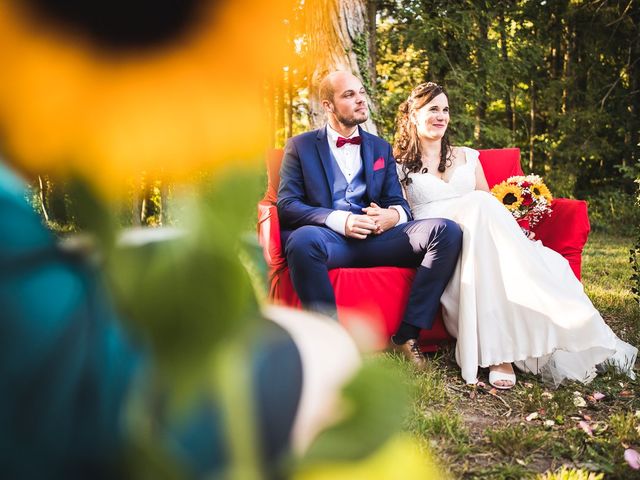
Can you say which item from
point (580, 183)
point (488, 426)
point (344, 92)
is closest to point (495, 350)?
point (488, 426)

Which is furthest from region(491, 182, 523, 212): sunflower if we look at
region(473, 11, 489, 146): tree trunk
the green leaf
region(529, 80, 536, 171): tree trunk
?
region(529, 80, 536, 171): tree trunk

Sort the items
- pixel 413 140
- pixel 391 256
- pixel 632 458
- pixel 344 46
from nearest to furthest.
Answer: pixel 632 458
pixel 391 256
pixel 413 140
pixel 344 46

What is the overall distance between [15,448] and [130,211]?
10 cm

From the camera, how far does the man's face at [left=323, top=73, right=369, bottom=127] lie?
2.99 m

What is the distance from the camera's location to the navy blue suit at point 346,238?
248 centimetres

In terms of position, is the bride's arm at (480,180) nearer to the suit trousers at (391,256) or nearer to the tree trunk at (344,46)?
the suit trousers at (391,256)

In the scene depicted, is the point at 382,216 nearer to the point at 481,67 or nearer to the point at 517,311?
the point at 517,311

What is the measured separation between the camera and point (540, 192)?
2879mm

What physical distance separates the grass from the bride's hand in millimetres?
619

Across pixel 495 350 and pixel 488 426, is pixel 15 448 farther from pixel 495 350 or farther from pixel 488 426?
pixel 495 350

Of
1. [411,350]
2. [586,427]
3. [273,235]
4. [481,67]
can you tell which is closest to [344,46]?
[273,235]

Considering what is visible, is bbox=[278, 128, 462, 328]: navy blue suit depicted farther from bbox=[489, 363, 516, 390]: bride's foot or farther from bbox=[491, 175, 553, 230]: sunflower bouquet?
bbox=[491, 175, 553, 230]: sunflower bouquet

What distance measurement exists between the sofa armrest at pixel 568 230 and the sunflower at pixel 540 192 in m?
0.09

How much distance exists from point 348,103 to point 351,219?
0.66 m
